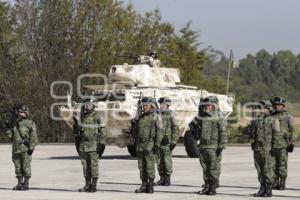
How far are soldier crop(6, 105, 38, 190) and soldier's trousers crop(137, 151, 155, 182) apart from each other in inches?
77.6

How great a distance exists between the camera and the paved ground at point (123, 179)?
1453 cm

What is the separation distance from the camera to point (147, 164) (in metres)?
14.8

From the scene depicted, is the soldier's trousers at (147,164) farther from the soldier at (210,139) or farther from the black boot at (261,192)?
the black boot at (261,192)

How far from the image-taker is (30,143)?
50.9ft

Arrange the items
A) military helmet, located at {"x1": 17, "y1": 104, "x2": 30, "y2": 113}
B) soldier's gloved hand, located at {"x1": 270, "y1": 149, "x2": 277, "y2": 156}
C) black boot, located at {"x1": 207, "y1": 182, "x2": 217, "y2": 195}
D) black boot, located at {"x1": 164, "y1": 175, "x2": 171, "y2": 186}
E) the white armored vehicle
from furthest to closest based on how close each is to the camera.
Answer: the white armored vehicle → black boot, located at {"x1": 164, "y1": 175, "x2": 171, "y2": 186} → military helmet, located at {"x1": 17, "y1": 104, "x2": 30, "y2": 113} → soldier's gloved hand, located at {"x1": 270, "y1": 149, "x2": 277, "y2": 156} → black boot, located at {"x1": 207, "y1": 182, "x2": 217, "y2": 195}

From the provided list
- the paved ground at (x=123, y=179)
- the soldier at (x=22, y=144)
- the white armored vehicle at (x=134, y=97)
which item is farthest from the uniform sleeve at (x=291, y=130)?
the white armored vehicle at (x=134, y=97)

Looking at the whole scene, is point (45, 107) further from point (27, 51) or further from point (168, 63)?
point (168, 63)

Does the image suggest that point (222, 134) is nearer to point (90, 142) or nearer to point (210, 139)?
point (210, 139)

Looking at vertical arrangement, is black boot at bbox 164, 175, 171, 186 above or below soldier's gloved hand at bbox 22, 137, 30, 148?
below

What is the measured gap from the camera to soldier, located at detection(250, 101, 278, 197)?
47.4ft

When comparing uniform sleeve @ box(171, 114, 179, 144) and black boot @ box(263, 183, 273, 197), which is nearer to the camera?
black boot @ box(263, 183, 273, 197)

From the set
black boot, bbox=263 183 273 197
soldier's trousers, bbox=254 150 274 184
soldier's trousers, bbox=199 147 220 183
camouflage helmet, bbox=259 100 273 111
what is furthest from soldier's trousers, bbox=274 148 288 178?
soldier's trousers, bbox=199 147 220 183

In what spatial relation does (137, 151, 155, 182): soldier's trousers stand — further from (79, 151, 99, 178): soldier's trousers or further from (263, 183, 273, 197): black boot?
(263, 183, 273, 197): black boot

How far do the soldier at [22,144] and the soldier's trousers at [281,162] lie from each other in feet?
13.6
